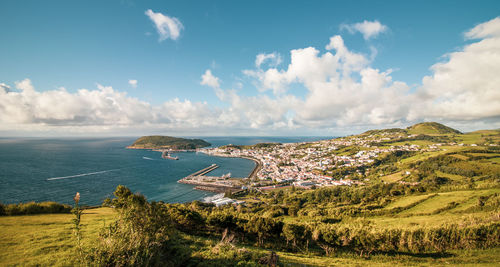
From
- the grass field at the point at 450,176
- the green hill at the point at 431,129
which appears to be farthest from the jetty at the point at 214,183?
the green hill at the point at 431,129

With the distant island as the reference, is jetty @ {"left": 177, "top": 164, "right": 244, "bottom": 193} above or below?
below

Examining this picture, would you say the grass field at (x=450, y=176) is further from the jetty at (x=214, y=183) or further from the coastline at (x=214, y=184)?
the jetty at (x=214, y=183)

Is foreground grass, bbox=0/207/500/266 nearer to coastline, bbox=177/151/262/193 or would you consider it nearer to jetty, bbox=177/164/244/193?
coastline, bbox=177/151/262/193

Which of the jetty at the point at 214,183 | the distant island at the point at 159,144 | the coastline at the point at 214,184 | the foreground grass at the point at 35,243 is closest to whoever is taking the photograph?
the foreground grass at the point at 35,243

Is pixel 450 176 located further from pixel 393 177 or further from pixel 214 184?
pixel 214 184

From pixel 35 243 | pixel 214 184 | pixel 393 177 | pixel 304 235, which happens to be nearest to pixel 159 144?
A: pixel 214 184

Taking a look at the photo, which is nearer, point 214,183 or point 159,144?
point 214,183

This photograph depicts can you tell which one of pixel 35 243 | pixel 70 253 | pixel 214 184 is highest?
pixel 70 253

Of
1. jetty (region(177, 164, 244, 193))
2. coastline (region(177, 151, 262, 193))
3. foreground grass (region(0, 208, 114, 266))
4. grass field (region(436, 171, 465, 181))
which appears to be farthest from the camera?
jetty (region(177, 164, 244, 193))

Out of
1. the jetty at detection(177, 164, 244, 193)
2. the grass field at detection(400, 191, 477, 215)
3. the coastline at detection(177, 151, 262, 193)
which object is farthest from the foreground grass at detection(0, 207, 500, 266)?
the jetty at detection(177, 164, 244, 193)

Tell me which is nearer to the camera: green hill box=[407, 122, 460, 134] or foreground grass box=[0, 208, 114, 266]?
foreground grass box=[0, 208, 114, 266]

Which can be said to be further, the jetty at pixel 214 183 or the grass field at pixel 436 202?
the jetty at pixel 214 183

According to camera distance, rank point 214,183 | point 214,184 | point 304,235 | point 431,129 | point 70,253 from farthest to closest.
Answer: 1. point 431,129
2. point 214,183
3. point 214,184
4. point 304,235
5. point 70,253
